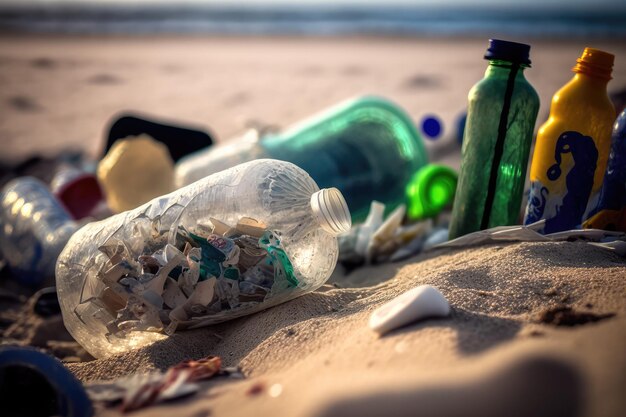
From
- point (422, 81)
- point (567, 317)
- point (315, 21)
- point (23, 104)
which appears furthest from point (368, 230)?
point (315, 21)

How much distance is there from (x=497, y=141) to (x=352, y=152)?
1.05m

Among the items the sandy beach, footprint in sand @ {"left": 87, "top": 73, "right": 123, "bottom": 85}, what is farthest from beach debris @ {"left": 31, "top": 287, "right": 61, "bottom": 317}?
footprint in sand @ {"left": 87, "top": 73, "right": 123, "bottom": 85}

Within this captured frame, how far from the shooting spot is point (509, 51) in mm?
2086

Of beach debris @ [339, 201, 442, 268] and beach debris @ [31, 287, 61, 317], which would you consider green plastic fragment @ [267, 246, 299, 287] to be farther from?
beach debris @ [31, 287, 61, 317]

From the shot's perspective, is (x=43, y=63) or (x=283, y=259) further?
(x=43, y=63)

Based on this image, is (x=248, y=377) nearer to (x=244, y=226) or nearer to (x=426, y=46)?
(x=244, y=226)

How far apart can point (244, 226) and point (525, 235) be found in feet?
3.19

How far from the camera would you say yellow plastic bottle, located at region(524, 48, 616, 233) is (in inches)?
80.6

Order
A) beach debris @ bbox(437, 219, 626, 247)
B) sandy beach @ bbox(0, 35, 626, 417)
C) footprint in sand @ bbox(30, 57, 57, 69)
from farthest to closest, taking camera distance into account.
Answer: footprint in sand @ bbox(30, 57, 57, 69) → beach debris @ bbox(437, 219, 626, 247) → sandy beach @ bbox(0, 35, 626, 417)

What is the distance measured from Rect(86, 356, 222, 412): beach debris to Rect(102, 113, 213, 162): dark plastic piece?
2281mm

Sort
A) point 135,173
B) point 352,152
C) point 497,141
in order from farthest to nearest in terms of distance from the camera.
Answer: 1. point 135,173
2. point 352,152
3. point 497,141

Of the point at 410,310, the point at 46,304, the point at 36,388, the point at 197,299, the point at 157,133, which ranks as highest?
the point at 157,133

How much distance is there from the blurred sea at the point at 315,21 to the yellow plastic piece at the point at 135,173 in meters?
8.86

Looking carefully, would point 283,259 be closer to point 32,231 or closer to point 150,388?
point 150,388
